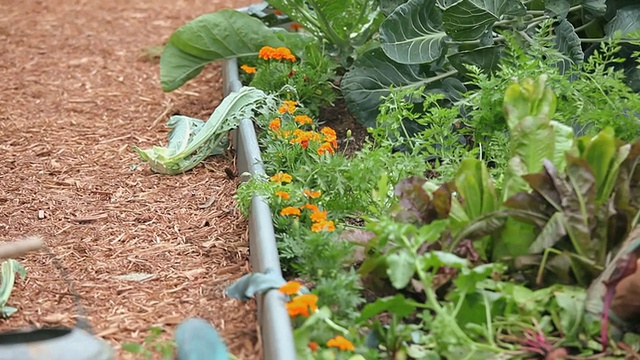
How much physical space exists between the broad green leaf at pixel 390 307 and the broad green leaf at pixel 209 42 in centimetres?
269

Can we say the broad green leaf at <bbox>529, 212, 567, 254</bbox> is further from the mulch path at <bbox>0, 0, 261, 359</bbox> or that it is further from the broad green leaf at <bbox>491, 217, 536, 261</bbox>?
the mulch path at <bbox>0, 0, 261, 359</bbox>

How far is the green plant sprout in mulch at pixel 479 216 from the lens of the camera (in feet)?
8.39

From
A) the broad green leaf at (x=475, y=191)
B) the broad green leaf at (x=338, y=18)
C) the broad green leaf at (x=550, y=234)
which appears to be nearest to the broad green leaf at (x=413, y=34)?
the broad green leaf at (x=338, y=18)

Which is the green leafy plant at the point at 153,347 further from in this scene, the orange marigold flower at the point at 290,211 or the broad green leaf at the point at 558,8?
the broad green leaf at the point at 558,8

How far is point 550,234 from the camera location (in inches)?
105

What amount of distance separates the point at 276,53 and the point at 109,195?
3.98 feet

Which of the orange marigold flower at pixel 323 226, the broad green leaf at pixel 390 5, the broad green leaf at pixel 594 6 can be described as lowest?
the orange marigold flower at pixel 323 226

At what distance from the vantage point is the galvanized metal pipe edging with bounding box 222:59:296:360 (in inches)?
97.2

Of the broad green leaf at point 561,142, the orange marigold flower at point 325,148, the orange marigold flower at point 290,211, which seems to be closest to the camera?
the broad green leaf at point 561,142

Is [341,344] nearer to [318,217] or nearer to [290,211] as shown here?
[318,217]

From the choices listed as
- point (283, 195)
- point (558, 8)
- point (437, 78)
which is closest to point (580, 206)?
point (283, 195)

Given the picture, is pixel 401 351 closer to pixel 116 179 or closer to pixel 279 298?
pixel 279 298

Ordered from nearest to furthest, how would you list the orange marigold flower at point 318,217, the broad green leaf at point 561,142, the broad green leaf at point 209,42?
the broad green leaf at point 561,142, the orange marigold flower at point 318,217, the broad green leaf at point 209,42

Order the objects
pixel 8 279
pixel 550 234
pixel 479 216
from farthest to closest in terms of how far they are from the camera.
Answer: pixel 8 279, pixel 479 216, pixel 550 234
